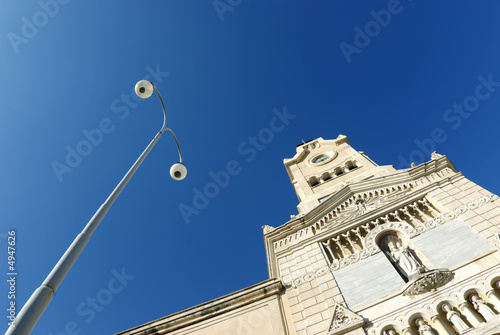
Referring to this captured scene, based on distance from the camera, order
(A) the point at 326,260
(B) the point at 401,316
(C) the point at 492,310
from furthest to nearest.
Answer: (A) the point at 326,260
(B) the point at 401,316
(C) the point at 492,310

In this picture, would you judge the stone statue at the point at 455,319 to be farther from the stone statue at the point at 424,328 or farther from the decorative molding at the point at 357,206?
the decorative molding at the point at 357,206

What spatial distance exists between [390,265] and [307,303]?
3578mm

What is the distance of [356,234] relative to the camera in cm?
1529

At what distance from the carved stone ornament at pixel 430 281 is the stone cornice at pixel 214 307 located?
5176mm

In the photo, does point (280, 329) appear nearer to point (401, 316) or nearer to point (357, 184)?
point (401, 316)

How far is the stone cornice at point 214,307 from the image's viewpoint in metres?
13.8

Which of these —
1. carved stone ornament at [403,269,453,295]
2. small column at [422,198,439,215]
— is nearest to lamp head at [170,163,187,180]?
carved stone ornament at [403,269,453,295]

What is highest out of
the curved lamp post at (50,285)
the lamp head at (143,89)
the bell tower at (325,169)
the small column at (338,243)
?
the bell tower at (325,169)

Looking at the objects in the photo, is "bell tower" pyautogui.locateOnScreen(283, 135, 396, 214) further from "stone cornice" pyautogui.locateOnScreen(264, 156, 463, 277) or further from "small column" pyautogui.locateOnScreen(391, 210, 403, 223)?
"small column" pyautogui.locateOnScreen(391, 210, 403, 223)

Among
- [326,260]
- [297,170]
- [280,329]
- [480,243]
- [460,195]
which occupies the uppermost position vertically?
[297,170]

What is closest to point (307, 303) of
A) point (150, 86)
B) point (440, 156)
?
point (150, 86)

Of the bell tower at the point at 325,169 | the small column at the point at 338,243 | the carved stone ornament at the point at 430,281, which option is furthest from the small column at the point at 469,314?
the bell tower at the point at 325,169

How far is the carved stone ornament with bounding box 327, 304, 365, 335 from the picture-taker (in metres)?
10.7

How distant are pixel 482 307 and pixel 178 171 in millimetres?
10373
